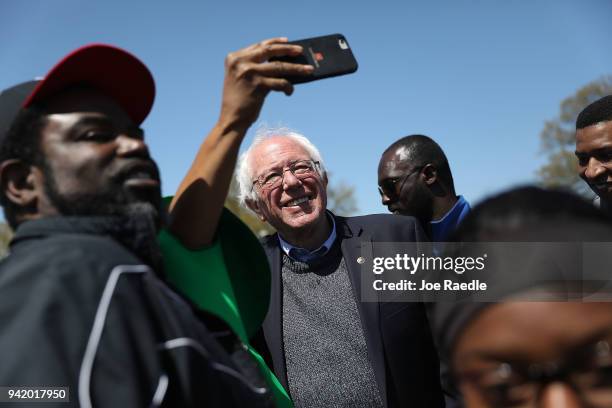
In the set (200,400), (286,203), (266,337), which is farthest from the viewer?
(286,203)

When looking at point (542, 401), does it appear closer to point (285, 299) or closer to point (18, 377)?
point (18, 377)

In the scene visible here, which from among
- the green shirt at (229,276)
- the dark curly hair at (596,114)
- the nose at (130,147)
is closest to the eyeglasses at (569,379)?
the green shirt at (229,276)

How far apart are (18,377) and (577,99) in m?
29.2

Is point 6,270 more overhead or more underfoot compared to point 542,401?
more overhead

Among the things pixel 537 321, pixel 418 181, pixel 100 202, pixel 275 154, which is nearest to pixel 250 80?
pixel 100 202

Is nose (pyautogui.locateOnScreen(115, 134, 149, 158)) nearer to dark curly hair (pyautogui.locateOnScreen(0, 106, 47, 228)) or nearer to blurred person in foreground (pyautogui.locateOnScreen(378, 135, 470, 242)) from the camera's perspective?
dark curly hair (pyautogui.locateOnScreen(0, 106, 47, 228))

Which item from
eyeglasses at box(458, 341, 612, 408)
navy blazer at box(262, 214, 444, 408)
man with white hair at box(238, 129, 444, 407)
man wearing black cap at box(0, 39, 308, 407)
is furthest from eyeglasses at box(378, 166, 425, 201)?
eyeglasses at box(458, 341, 612, 408)

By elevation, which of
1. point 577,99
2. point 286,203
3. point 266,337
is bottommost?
point 266,337

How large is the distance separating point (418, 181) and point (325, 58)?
8.18ft

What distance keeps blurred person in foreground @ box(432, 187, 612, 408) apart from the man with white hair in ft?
5.08

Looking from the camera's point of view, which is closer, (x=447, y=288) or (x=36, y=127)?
(x=447, y=288)

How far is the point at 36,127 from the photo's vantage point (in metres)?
1.41

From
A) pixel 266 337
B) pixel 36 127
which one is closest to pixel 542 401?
pixel 36 127

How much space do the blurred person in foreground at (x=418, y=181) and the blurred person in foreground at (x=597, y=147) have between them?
0.80 metres
